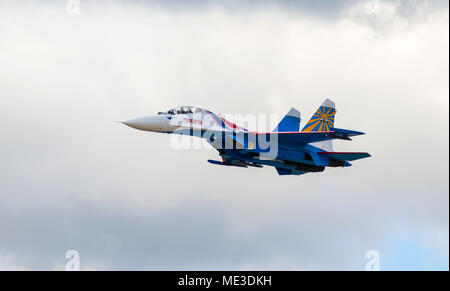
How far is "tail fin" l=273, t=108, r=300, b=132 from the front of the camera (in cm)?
7144

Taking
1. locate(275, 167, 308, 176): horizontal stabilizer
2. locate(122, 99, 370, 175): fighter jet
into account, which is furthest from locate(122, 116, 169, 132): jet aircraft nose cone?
locate(275, 167, 308, 176): horizontal stabilizer

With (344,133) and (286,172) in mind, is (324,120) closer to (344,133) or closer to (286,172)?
(286,172)

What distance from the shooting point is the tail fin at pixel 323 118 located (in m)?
73.5

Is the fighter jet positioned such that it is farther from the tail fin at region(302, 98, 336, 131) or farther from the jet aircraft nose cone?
the tail fin at region(302, 98, 336, 131)

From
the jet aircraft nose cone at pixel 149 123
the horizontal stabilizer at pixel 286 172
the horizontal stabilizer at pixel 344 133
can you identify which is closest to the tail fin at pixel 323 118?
the horizontal stabilizer at pixel 286 172

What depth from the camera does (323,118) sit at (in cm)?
7381

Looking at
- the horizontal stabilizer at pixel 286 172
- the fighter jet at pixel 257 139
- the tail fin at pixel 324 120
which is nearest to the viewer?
the fighter jet at pixel 257 139

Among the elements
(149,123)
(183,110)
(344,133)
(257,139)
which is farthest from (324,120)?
(149,123)

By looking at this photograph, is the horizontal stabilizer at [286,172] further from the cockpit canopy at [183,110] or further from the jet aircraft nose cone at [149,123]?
the jet aircraft nose cone at [149,123]

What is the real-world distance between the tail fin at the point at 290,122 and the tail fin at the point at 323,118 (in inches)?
83.0

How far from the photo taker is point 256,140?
70.0m
